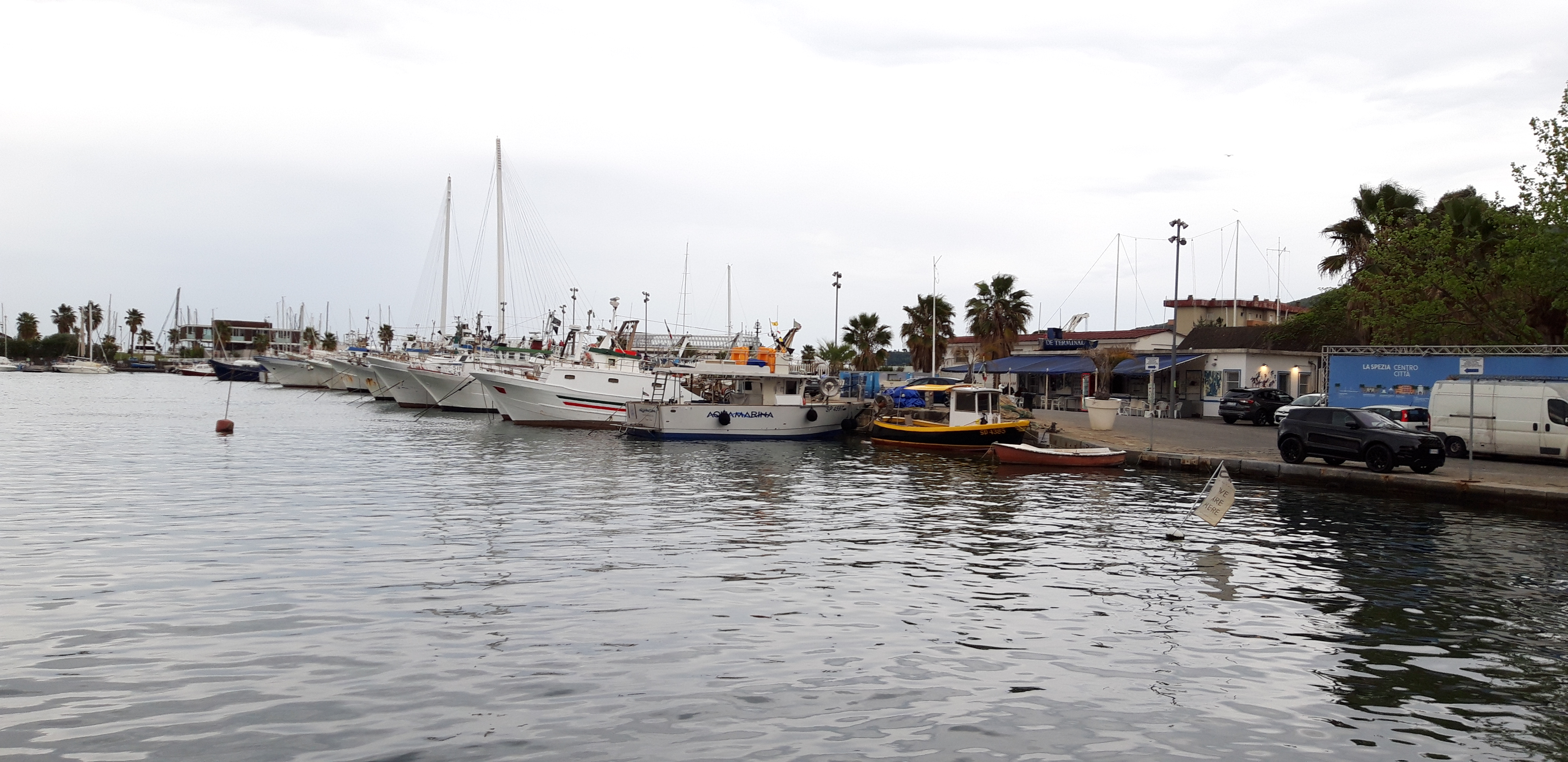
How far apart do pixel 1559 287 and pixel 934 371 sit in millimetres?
37977

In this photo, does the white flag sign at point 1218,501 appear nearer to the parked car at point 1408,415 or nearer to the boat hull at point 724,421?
the parked car at point 1408,415

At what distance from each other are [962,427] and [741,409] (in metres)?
A: 10.1

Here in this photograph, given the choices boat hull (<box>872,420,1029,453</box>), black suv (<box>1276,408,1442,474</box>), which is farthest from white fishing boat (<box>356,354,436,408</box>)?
black suv (<box>1276,408,1442,474</box>)

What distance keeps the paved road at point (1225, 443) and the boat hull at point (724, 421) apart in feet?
34.8

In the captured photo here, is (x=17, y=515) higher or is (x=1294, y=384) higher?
(x=1294, y=384)

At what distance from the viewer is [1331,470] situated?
1040 inches

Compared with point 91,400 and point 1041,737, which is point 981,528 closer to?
point 1041,737

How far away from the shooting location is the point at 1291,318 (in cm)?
5369

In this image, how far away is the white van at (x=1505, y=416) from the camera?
88.9 feet

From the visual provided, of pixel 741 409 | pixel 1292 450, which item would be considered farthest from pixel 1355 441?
pixel 741 409

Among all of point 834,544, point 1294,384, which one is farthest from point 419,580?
point 1294,384

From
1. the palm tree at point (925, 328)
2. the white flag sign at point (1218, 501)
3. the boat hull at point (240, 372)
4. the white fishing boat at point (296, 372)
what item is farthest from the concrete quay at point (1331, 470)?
the boat hull at point (240, 372)

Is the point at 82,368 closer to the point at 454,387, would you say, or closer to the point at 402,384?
the point at 402,384

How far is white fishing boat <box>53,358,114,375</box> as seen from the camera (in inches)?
5605
